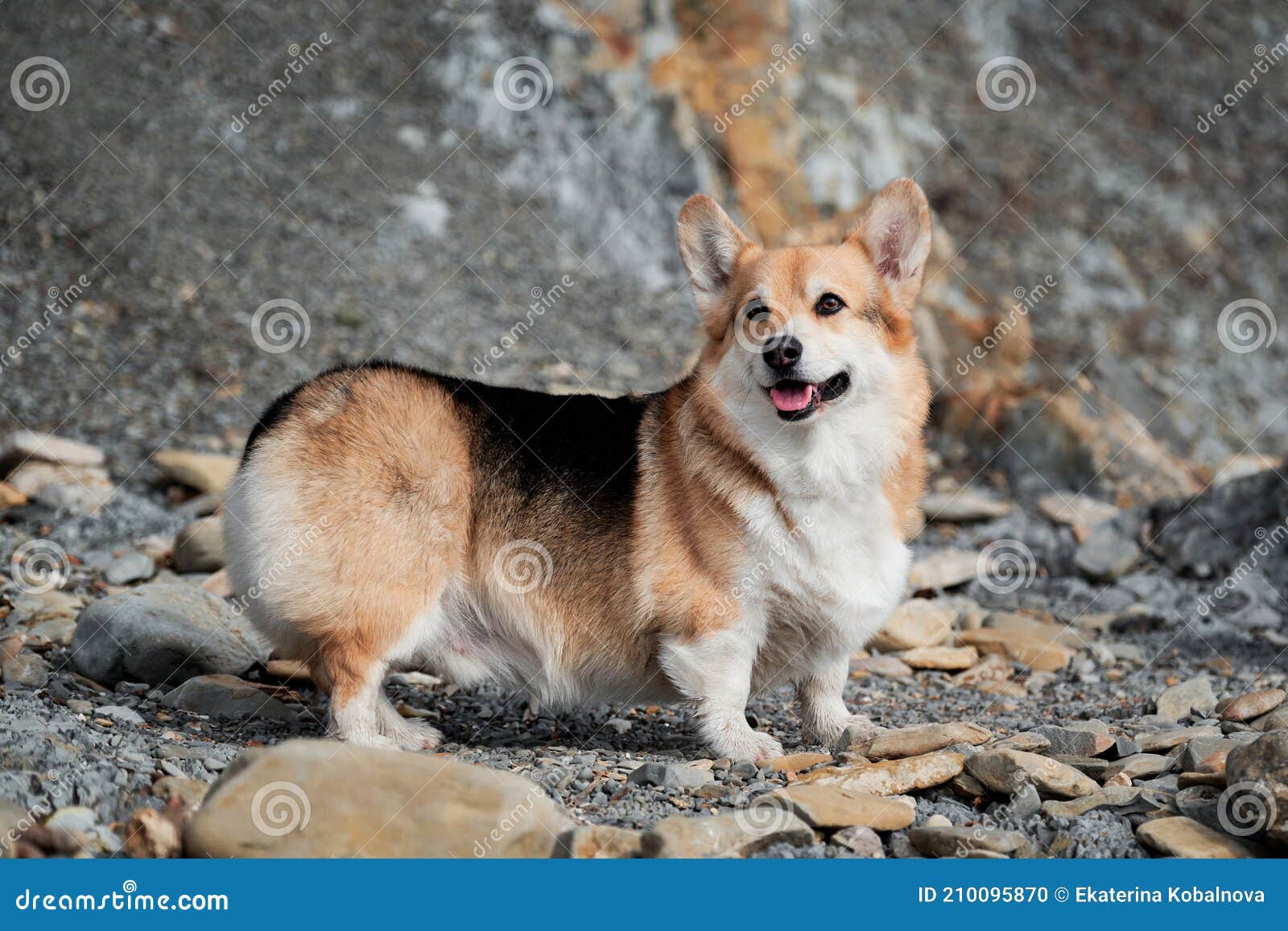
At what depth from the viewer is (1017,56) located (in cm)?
1583

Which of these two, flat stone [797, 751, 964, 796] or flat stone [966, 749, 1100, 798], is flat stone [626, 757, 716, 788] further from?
flat stone [966, 749, 1100, 798]

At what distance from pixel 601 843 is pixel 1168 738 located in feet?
9.48

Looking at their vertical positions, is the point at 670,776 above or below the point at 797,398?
below

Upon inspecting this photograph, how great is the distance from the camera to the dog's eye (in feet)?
16.9

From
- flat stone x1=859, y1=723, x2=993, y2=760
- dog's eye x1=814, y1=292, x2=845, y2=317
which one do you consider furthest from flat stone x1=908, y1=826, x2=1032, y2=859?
dog's eye x1=814, y1=292, x2=845, y2=317

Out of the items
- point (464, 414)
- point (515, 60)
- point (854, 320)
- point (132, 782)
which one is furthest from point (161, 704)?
point (515, 60)

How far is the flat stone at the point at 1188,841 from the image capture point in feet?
13.2

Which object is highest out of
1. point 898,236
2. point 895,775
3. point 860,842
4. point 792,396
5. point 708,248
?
point 898,236

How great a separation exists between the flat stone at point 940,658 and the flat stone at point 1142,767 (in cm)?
257

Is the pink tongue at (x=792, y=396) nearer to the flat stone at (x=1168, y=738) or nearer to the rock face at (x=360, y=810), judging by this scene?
the rock face at (x=360, y=810)

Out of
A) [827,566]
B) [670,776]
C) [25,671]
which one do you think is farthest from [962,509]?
[25,671]

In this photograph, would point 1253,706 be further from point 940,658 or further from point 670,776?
point 670,776

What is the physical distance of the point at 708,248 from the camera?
5668 millimetres

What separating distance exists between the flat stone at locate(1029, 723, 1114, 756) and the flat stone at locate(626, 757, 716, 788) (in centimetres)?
164
